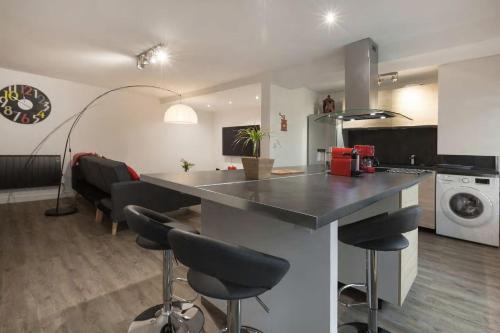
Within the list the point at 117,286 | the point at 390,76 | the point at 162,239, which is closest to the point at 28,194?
the point at 117,286

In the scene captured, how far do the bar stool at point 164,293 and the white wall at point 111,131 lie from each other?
4836 mm

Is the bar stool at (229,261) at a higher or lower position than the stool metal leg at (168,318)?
higher

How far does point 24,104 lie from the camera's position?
458 cm

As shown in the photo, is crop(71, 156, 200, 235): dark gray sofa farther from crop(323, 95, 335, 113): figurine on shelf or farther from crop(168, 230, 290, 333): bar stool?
crop(323, 95, 335, 113): figurine on shelf

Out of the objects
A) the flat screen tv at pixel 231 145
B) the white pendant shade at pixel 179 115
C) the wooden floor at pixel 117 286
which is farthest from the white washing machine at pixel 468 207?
the flat screen tv at pixel 231 145

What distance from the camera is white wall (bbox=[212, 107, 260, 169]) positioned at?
22.0 feet

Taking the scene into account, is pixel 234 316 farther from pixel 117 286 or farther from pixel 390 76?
Answer: pixel 390 76

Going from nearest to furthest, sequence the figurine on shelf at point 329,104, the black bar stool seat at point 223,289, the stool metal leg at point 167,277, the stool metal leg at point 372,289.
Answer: the black bar stool seat at point 223,289, the stool metal leg at point 372,289, the stool metal leg at point 167,277, the figurine on shelf at point 329,104

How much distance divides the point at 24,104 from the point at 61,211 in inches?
89.9

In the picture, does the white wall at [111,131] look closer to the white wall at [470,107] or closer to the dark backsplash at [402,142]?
the dark backsplash at [402,142]

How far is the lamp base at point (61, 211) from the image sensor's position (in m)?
3.83

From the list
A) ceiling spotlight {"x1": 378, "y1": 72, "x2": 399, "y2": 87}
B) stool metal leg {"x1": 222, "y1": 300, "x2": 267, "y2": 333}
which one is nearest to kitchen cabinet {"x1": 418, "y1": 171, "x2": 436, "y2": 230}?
ceiling spotlight {"x1": 378, "y1": 72, "x2": 399, "y2": 87}

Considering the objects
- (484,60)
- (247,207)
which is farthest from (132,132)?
(484,60)

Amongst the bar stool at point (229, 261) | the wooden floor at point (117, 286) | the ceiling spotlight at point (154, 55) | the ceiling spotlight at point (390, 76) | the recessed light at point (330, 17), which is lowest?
the wooden floor at point (117, 286)
